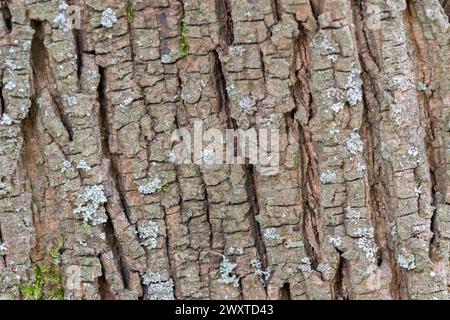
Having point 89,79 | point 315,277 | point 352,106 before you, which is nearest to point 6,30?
point 89,79

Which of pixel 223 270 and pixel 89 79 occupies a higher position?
pixel 89 79

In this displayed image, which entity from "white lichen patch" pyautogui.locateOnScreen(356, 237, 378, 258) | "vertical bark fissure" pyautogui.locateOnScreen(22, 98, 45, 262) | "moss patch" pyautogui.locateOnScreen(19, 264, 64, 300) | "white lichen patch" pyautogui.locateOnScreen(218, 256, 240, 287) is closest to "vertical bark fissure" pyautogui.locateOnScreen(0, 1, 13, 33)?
"vertical bark fissure" pyautogui.locateOnScreen(22, 98, 45, 262)

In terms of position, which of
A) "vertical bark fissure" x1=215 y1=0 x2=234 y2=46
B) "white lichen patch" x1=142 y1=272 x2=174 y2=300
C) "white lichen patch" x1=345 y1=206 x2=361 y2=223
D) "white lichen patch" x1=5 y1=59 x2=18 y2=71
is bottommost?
"white lichen patch" x1=142 y1=272 x2=174 y2=300

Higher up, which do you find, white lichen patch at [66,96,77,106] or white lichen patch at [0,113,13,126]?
white lichen patch at [66,96,77,106]

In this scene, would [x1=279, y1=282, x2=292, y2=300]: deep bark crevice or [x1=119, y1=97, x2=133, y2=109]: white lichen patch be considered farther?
[x1=279, y1=282, x2=292, y2=300]: deep bark crevice

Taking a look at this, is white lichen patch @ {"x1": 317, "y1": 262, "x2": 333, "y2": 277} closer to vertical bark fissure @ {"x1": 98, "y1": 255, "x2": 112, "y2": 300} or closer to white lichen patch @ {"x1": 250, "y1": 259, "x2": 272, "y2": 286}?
white lichen patch @ {"x1": 250, "y1": 259, "x2": 272, "y2": 286}
